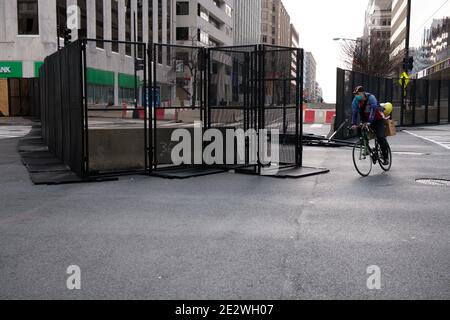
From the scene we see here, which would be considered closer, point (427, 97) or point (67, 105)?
point (67, 105)

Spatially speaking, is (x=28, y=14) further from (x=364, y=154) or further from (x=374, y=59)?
(x=364, y=154)

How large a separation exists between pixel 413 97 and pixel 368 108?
20.9 meters

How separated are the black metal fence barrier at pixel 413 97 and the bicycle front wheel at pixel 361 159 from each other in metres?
10.5

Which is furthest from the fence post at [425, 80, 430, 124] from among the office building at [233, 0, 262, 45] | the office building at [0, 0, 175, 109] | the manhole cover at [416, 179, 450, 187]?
the office building at [233, 0, 262, 45]

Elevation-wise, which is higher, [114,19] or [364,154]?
[114,19]

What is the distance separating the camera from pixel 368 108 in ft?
40.3

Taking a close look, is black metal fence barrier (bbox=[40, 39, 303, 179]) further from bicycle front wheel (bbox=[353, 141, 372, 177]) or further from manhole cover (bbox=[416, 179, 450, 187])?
manhole cover (bbox=[416, 179, 450, 187])

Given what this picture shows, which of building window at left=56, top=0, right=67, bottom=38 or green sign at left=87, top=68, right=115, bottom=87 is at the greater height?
building window at left=56, top=0, right=67, bottom=38

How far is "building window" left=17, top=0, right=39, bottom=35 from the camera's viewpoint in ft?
140

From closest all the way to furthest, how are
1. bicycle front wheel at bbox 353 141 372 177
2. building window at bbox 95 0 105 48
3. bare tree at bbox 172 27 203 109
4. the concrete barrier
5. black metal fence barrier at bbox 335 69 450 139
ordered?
1. bicycle front wheel at bbox 353 141 372 177
2. bare tree at bbox 172 27 203 109
3. black metal fence barrier at bbox 335 69 450 139
4. the concrete barrier
5. building window at bbox 95 0 105 48

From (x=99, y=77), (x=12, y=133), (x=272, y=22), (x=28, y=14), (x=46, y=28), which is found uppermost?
(x=272, y=22)

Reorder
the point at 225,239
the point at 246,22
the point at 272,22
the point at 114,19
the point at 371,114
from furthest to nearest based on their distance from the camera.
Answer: the point at 272,22 → the point at 246,22 → the point at 114,19 → the point at 371,114 → the point at 225,239

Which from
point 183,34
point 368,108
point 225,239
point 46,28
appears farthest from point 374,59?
point 225,239

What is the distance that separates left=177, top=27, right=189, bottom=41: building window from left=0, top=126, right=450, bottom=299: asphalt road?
7062cm
